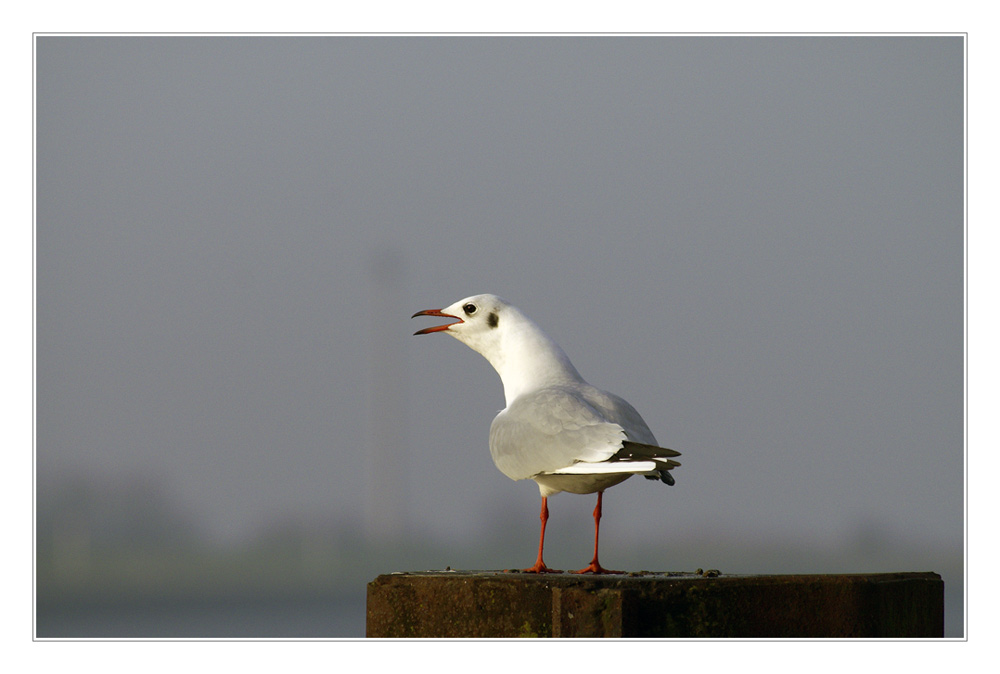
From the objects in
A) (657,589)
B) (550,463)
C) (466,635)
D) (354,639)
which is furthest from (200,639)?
(657,589)

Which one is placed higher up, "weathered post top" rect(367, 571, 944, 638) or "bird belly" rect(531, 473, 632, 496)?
"bird belly" rect(531, 473, 632, 496)

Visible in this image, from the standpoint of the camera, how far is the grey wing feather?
23.1 feet

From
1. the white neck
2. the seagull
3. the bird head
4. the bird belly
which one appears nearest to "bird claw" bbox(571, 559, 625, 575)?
the seagull

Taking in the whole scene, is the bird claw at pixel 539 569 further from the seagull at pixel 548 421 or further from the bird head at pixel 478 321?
the bird head at pixel 478 321

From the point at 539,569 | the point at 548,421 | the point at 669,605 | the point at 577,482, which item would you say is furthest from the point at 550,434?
the point at 669,605

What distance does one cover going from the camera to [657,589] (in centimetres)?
619

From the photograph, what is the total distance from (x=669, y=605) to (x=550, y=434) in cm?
158

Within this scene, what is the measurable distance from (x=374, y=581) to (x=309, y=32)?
15.7 ft

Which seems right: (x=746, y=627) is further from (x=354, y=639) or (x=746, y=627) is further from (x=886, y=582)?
(x=354, y=639)

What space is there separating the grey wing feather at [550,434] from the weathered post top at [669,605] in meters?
0.84

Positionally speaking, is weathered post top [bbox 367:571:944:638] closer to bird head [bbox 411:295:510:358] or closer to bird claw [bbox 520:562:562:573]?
bird claw [bbox 520:562:562:573]

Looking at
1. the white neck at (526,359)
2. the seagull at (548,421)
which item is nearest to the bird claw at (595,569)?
the seagull at (548,421)

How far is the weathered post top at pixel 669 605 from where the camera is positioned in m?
6.09

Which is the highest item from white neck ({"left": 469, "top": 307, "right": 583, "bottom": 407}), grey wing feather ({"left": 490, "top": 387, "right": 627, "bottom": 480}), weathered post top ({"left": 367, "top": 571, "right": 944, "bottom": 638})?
white neck ({"left": 469, "top": 307, "right": 583, "bottom": 407})
